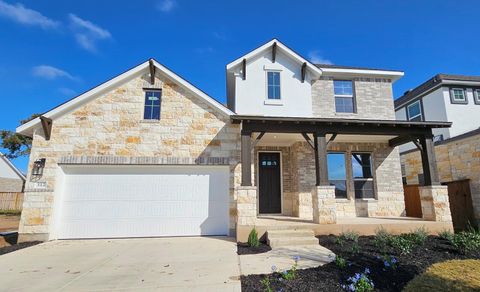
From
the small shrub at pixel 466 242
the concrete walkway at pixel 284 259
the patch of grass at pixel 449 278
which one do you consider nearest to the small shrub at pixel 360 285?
the patch of grass at pixel 449 278

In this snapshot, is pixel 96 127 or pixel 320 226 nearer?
pixel 320 226

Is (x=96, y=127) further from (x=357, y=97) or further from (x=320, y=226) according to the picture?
(x=357, y=97)

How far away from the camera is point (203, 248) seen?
639 cm

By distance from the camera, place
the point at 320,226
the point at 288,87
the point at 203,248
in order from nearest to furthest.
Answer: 1. the point at 203,248
2. the point at 320,226
3. the point at 288,87

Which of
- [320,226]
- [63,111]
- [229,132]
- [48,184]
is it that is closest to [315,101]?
[229,132]

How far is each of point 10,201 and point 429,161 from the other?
26.9 meters

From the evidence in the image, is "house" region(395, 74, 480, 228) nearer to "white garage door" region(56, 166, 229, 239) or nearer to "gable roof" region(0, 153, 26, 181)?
"white garage door" region(56, 166, 229, 239)

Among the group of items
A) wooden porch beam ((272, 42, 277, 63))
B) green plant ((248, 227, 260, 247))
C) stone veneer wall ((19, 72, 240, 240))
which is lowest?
green plant ((248, 227, 260, 247))

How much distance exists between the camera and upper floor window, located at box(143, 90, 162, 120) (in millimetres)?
8695

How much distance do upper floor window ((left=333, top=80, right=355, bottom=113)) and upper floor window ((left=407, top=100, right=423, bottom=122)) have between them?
796 cm

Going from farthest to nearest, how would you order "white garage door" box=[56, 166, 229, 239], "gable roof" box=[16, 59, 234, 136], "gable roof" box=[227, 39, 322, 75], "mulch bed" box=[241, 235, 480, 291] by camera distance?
"gable roof" box=[227, 39, 322, 75], "gable roof" box=[16, 59, 234, 136], "white garage door" box=[56, 166, 229, 239], "mulch bed" box=[241, 235, 480, 291]

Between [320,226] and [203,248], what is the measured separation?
3.45m

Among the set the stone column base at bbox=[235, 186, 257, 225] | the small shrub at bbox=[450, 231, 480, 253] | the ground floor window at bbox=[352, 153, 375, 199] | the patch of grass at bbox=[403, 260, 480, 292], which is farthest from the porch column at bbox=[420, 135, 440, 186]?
the stone column base at bbox=[235, 186, 257, 225]

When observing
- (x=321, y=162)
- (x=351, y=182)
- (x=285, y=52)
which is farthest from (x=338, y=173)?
(x=285, y=52)
